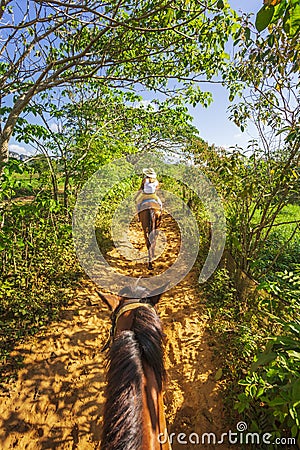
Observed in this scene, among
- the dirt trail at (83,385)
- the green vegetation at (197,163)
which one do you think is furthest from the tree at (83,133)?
the dirt trail at (83,385)

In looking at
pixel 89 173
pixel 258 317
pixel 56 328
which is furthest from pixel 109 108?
pixel 258 317

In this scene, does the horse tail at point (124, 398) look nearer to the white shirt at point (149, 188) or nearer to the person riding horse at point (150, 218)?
the person riding horse at point (150, 218)

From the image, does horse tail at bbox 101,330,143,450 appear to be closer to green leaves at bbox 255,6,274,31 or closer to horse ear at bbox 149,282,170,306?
horse ear at bbox 149,282,170,306

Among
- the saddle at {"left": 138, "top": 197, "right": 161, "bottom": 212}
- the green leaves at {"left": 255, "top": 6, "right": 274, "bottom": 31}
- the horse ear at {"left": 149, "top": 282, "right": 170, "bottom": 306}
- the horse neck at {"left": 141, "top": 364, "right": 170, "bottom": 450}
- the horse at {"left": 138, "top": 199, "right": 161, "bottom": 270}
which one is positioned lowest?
the horse neck at {"left": 141, "top": 364, "right": 170, "bottom": 450}

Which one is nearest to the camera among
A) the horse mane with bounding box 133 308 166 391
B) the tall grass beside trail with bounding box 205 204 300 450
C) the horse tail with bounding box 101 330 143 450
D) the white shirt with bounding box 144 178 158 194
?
the horse tail with bounding box 101 330 143 450

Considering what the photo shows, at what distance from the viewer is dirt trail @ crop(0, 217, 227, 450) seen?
249cm

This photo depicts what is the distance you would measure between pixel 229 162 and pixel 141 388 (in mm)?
3321

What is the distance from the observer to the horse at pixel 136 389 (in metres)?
1.19

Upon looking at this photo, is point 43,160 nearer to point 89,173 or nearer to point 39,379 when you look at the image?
point 89,173

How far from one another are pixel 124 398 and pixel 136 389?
0.26ft

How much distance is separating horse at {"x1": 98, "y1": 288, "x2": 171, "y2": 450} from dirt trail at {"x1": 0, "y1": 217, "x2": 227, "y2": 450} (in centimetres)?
141

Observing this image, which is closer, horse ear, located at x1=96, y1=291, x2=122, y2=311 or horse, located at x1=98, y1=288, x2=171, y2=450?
horse, located at x1=98, y1=288, x2=171, y2=450

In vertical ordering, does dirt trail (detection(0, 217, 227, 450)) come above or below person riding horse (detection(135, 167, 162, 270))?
below

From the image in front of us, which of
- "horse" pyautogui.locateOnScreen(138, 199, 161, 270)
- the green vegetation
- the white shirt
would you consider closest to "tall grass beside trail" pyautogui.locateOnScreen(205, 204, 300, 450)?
the green vegetation
